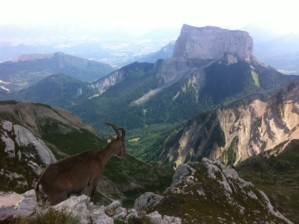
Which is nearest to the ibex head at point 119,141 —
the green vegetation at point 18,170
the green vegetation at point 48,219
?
the green vegetation at point 48,219

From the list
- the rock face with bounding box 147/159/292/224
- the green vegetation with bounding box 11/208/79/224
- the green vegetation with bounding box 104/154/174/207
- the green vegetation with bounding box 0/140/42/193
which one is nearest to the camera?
the green vegetation with bounding box 11/208/79/224

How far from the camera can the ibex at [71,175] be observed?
20703 millimetres

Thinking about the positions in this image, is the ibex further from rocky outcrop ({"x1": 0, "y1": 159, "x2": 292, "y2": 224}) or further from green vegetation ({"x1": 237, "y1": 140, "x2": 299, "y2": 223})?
green vegetation ({"x1": 237, "y1": 140, "x2": 299, "y2": 223})

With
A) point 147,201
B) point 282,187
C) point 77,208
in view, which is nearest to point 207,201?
point 147,201

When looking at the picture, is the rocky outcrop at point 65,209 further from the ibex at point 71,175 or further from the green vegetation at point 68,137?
the green vegetation at point 68,137

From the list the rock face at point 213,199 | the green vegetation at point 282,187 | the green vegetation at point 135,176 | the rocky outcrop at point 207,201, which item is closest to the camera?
the rocky outcrop at point 207,201

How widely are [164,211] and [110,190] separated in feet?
218

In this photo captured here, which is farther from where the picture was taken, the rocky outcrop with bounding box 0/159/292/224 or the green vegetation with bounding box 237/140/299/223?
the green vegetation with bounding box 237/140/299/223

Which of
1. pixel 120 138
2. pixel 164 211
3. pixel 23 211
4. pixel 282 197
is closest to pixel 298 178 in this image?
pixel 282 197

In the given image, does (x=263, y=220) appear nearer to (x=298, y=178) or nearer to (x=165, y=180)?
(x=165, y=180)

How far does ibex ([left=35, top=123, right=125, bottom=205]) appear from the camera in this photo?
20.7 metres

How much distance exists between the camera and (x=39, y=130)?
513ft

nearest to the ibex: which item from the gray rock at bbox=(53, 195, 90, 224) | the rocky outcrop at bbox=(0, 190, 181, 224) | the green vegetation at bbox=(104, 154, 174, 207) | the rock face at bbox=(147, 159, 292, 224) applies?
the rocky outcrop at bbox=(0, 190, 181, 224)

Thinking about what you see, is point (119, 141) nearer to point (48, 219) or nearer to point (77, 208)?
point (77, 208)
